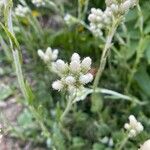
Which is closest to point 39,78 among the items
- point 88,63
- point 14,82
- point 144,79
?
point 14,82

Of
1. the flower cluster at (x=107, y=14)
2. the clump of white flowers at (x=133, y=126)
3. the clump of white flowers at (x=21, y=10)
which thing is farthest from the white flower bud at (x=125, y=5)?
the clump of white flowers at (x=21, y=10)

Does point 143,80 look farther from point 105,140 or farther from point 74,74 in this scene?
point 74,74

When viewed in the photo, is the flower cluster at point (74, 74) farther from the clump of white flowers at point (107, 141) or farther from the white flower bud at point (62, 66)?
the clump of white flowers at point (107, 141)

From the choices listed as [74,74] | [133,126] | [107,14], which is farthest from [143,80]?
[74,74]

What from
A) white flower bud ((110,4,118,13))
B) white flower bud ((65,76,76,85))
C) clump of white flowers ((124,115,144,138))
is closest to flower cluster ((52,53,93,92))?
white flower bud ((65,76,76,85))

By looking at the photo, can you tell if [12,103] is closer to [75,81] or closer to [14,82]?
[14,82]

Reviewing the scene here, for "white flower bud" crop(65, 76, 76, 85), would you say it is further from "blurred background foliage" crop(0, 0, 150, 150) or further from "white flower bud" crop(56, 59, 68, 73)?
"blurred background foliage" crop(0, 0, 150, 150)

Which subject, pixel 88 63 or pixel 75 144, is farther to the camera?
pixel 75 144
